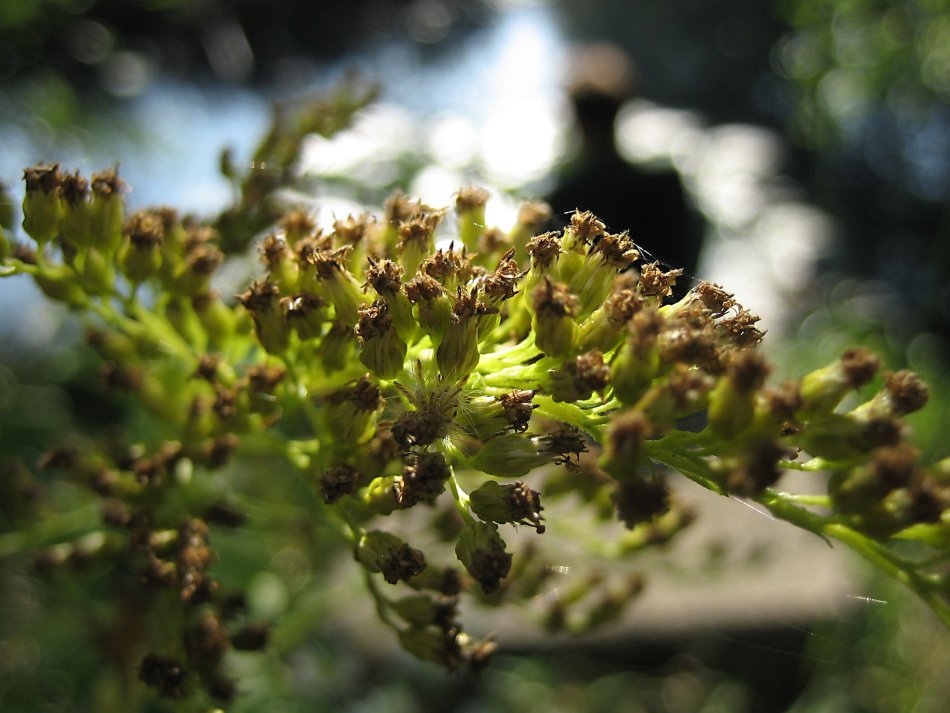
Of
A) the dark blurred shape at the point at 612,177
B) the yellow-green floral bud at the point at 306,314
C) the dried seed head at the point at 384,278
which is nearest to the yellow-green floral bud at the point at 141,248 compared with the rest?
the yellow-green floral bud at the point at 306,314

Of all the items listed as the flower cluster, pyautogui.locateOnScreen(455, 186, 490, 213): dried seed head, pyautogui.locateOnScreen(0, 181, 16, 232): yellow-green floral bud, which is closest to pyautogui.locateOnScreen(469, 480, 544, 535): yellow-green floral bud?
the flower cluster

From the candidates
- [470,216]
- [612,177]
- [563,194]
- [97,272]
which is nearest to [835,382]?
[470,216]

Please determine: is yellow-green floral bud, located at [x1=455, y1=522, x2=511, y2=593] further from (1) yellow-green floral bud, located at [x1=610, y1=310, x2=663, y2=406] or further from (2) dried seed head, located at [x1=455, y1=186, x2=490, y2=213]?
(2) dried seed head, located at [x1=455, y1=186, x2=490, y2=213]

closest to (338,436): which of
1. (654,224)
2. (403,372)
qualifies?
(403,372)

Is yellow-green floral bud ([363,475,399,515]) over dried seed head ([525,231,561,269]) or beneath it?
beneath

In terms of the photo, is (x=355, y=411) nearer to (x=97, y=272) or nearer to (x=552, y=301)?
(x=552, y=301)

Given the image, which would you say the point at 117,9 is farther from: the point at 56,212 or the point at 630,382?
the point at 630,382
